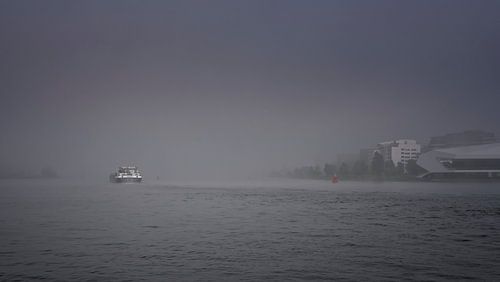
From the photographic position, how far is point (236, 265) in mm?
21094

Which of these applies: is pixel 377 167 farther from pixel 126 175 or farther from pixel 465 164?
pixel 126 175

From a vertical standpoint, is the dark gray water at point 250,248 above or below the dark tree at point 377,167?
below

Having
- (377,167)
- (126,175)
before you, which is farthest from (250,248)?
(377,167)

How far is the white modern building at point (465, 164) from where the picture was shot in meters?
167

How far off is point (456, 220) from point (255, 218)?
16.1 m

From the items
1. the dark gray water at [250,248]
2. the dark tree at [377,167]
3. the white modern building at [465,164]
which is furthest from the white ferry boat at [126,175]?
the dark gray water at [250,248]

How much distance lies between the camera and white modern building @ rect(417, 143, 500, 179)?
167488mm

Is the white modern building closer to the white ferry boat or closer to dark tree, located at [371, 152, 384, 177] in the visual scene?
dark tree, located at [371, 152, 384, 177]

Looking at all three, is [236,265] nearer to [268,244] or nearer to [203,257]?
[203,257]

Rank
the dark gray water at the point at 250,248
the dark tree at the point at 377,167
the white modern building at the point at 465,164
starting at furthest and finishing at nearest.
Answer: the dark tree at the point at 377,167, the white modern building at the point at 465,164, the dark gray water at the point at 250,248

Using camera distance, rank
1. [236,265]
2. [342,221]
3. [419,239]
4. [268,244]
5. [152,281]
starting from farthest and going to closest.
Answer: [342,221]
[419,239]
[268,244]
[236,265]
[152,281]

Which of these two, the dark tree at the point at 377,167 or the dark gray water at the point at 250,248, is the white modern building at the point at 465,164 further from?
the dark gray water at the point at 250,248

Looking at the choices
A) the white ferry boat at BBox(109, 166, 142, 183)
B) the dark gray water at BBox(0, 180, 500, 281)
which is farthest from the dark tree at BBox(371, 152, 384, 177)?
the dark gray water at BBox(0, 180, 500, 281)

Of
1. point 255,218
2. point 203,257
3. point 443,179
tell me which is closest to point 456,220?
point 255,218
